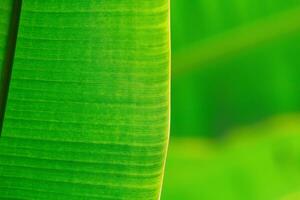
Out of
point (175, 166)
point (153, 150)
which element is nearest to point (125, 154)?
point (153, 150)

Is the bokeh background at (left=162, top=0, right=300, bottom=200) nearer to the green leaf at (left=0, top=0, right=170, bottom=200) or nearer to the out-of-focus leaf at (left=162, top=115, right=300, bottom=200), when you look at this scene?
the out-of-focus leaf at (left=162, top=115, right=300, bottom=200)

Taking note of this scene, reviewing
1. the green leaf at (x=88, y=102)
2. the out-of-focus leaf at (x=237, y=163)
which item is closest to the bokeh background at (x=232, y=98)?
the out-of-focus leaf at (x=237, y=163)

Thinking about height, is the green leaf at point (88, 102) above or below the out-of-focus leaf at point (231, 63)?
below

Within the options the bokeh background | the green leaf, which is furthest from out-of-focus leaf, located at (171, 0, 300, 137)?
the green leaf

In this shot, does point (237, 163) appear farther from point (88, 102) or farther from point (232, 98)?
point (88, 102)

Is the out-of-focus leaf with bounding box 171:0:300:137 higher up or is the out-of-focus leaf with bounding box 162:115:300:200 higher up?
the out-of-focus leaf with bounding box 171:0:300:137

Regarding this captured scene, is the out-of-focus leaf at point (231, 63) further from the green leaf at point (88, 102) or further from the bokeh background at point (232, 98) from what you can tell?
the green leaf at point (88, 102)

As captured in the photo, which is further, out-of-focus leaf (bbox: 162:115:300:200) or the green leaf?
out-of-focus leaf (bbox: 162:115:300:200)
